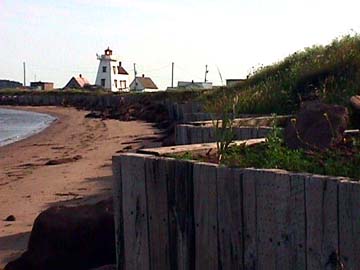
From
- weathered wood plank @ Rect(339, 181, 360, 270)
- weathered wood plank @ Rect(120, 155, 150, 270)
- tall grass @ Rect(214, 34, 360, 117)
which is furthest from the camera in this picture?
tall grass @ Rect(214, 34, 360, 117)

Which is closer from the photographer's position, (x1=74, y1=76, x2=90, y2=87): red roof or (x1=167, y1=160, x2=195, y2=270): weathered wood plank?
(x1=167, y1=160, x2=195, y2=270): weathered wood plank

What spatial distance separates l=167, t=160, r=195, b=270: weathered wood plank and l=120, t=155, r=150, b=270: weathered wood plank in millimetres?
301

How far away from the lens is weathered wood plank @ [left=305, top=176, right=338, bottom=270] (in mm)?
4102

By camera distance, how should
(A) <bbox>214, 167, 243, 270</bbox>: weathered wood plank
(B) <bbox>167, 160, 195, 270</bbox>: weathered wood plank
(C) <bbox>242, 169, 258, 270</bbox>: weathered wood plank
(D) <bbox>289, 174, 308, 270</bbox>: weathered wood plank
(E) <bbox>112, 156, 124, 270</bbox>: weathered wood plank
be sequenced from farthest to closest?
1. (E) <bbox>112, 156, 124, 270</bbox>: weathered wood plank
2. (B) <bbox>167, 160, 195, 270</bbox>: weathered wood plank
3. (A) <bbox>214, 167, 243, 270</bbox>: weathered wood plank
4. (C) <bbox>242, 169, 258, 270</bbox>: weathered wood plank
5. (D) <bbox>289, 174, 308, 270</bbox>: weathered wood plank

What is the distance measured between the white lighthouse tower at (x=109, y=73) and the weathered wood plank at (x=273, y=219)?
108687 mm

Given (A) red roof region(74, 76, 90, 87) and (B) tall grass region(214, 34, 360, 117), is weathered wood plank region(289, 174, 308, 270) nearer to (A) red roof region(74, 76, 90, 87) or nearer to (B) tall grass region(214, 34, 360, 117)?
(B) tall grass region(214, 34, 360, 117)

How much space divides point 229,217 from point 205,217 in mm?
241

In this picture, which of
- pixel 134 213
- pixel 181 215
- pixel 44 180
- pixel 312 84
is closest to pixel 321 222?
pixel 181 215

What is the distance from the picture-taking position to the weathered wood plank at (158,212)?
17.1 feet

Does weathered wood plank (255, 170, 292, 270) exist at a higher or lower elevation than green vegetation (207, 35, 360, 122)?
lower

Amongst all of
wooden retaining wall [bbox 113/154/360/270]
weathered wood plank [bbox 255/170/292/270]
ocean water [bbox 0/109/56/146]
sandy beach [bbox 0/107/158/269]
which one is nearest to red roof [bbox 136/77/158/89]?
ocean water [bbox 0/109/56/146]

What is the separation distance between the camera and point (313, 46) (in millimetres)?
19844

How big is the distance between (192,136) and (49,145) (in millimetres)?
18697

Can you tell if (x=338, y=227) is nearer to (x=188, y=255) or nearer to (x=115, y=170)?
(x=188, y=255)
